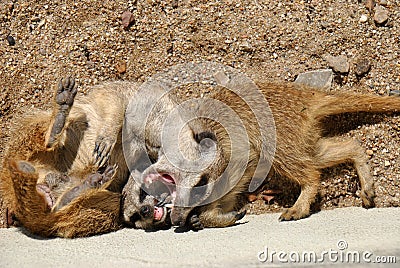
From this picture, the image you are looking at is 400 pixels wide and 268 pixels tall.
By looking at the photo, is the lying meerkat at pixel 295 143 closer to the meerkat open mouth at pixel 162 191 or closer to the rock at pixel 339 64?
the meerkat open mouth at pixel 162 191

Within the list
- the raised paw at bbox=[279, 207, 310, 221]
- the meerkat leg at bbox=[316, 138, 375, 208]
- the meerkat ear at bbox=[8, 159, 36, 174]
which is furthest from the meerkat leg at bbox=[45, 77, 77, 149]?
the meerkat leg at bbox=[316, 138, 375, 208]

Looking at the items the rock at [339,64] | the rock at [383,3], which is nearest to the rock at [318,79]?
the rock at [339,64]

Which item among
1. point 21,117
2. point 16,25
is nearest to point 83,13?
point 16,25

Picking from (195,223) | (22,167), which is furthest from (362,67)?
(22,167)

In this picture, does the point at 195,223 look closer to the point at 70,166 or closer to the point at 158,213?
the point at 158,213

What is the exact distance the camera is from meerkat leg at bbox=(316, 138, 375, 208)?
9.77ft

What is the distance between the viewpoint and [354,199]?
311 cm

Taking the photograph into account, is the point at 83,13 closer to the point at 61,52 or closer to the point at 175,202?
the point at 61,52

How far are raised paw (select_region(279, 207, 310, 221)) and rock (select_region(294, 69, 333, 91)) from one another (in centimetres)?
72

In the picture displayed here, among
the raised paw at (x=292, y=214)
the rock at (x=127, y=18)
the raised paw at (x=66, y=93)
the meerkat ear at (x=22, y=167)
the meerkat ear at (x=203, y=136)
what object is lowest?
the raised paw at (x=292, y=214)

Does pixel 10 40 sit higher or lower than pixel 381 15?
lower

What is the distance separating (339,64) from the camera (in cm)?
309

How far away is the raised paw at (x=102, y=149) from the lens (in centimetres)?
266

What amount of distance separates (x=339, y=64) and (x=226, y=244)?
1359 mm
